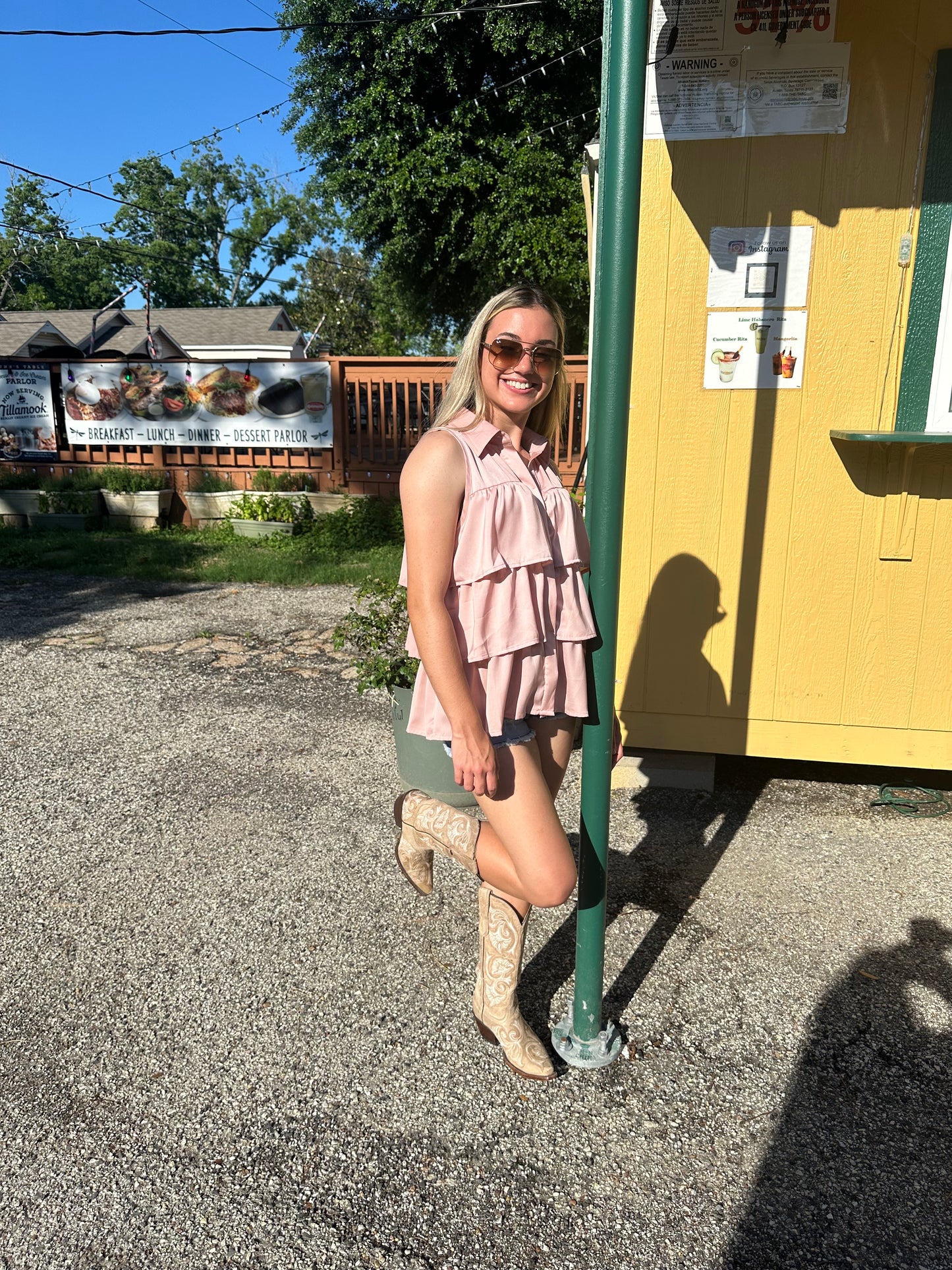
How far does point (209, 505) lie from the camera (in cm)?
1201

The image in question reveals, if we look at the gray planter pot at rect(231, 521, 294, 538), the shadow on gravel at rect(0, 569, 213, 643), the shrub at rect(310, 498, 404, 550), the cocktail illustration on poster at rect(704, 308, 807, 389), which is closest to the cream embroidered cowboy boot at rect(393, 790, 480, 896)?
the cocktail illustration on poster at rect(704, 308, 807, 389)

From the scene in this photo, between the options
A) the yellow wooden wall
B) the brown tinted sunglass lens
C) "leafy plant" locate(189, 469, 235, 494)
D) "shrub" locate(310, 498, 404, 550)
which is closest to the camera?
the brown tinted sunglass lens

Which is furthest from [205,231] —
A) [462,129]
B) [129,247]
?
[462,129]

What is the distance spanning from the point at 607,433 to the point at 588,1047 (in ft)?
5.20

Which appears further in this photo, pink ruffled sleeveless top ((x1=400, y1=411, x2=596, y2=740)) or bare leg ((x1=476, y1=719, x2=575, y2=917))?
bare leg ((x1=476, y1=719, x2=575, y2=917))

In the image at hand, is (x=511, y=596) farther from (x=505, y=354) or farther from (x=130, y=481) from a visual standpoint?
(x=130, y=481)


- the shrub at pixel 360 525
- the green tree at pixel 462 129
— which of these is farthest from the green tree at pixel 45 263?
the shrub at pixel 360 525

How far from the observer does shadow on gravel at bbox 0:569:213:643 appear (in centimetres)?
695

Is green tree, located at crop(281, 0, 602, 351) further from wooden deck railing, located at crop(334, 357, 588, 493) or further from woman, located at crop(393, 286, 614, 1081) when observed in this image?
woman, located at crop(393, 286, 614, 1081)

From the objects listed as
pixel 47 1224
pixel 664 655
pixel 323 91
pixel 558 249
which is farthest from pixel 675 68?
pixel 323 91

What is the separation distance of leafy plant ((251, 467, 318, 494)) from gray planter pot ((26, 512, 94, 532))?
2.31 m

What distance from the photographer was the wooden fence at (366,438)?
11.4m

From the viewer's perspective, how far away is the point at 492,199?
15.6 meters

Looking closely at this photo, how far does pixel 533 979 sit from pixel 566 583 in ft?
4.33
